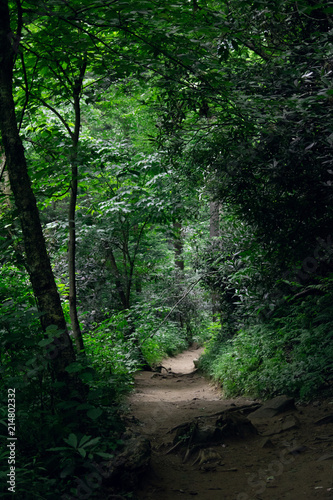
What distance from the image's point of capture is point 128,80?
559 cm

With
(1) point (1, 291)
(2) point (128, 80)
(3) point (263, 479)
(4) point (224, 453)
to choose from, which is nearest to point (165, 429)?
(4) point (224, 453)

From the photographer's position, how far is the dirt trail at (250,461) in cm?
314

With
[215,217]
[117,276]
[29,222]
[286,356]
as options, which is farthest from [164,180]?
[29,222]

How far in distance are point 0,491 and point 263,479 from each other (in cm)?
216

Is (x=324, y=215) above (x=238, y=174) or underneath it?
underneath

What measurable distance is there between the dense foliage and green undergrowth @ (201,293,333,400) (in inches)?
1.2

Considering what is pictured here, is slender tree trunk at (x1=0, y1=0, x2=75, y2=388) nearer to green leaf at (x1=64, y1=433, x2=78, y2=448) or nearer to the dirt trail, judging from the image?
green leaf at (x1=64, y1=433, x2=78, y2=448)

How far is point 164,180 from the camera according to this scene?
9.67 meters

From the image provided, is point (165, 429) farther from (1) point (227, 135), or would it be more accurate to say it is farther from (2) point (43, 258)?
(1) point (227, 135)

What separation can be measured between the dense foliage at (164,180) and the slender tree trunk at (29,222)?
1 cm

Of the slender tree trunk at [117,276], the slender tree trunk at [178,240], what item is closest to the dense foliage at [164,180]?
the slender tree trunk at [117,276]

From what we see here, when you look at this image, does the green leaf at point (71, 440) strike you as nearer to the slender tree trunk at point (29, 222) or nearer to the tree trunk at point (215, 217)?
the slender tree trunk at point (29, 222)

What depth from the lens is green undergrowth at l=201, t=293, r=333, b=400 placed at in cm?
536

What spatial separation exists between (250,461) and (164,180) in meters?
7.06
